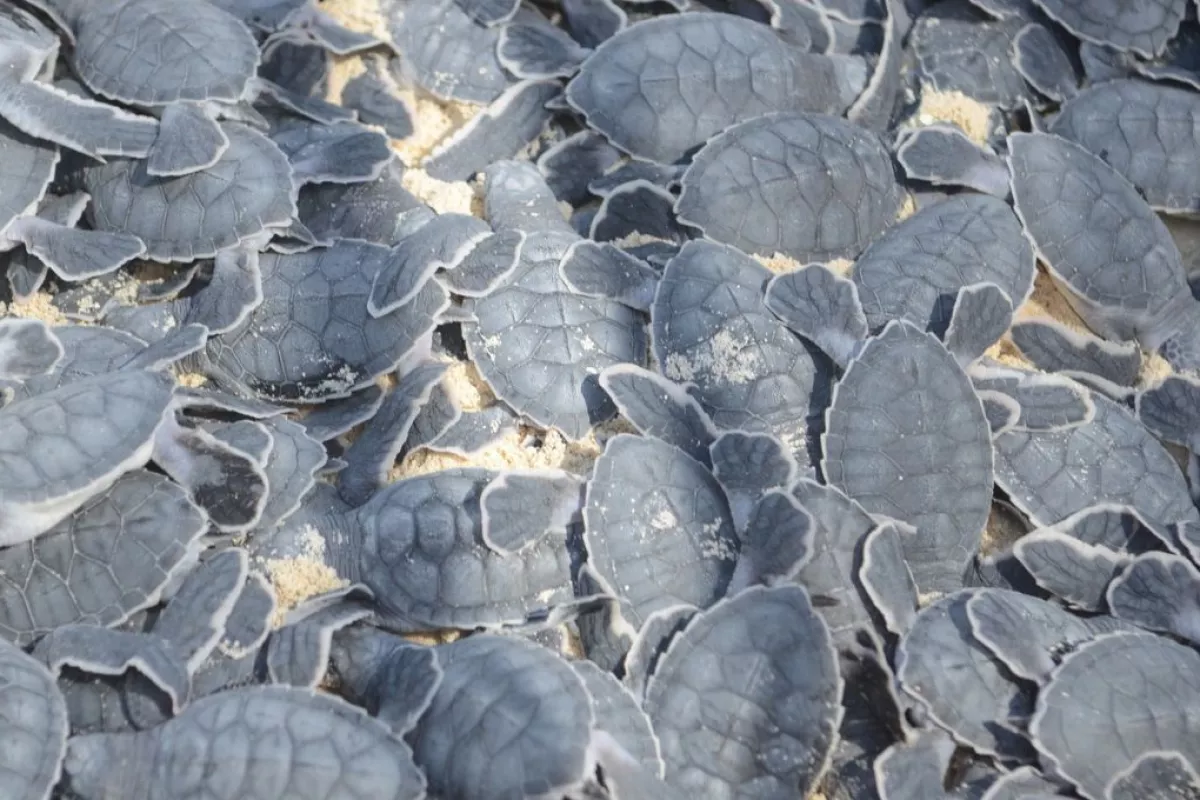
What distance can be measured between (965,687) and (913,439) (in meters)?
0.53

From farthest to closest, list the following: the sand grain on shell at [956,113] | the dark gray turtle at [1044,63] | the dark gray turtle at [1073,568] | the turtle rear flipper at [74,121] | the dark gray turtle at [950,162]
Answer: the dark gray turtle at [1044,63]
the sand grain on shell at [956,113]
the dark gray turtle at [950,162]
the turtle rear flipper at [74,121]
the dark gray turtle at [1073,568]

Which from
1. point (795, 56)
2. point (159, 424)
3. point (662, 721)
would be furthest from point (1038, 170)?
point (159, 424)

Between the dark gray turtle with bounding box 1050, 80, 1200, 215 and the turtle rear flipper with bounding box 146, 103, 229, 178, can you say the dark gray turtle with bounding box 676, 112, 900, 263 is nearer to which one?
the dark gray turtle with bounding box 1050, 80, 1200, 215

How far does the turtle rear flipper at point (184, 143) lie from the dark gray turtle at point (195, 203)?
0.18 feet

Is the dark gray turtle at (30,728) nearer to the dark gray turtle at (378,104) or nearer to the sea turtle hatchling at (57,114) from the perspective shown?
the sea turtle hatchling at (57,114)

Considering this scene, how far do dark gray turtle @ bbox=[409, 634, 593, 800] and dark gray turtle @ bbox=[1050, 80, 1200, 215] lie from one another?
2.15 m

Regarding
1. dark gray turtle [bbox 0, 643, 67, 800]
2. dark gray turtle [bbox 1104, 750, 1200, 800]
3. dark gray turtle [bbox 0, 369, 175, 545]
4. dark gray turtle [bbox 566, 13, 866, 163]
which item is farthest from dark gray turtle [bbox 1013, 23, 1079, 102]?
dark gray turtle [bbox 0, 643, 67, 800]

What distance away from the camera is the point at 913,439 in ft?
7.84

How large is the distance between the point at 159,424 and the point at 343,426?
409 mm

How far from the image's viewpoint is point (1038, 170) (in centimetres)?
290

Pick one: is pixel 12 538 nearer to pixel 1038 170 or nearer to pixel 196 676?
pixel 196 676

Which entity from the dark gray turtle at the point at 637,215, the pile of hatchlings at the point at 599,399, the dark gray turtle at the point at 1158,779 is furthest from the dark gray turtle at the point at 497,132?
the dark gray turtle at the point at 1158,779

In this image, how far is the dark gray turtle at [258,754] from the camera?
1.83 metres

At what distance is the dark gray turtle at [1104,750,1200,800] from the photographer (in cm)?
200
